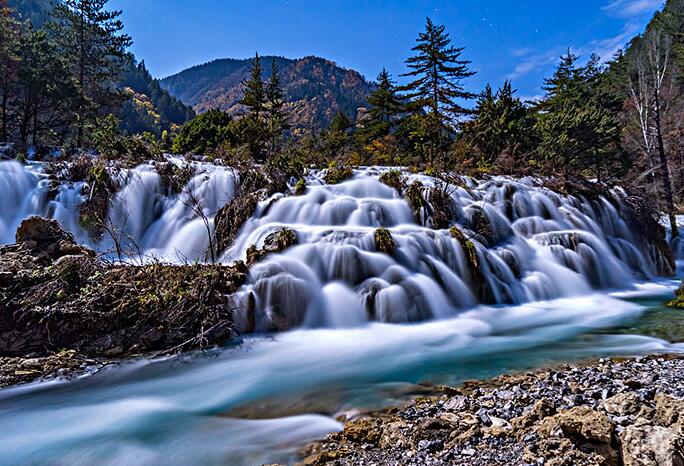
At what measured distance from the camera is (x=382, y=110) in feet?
105

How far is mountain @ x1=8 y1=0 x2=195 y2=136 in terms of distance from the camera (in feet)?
259

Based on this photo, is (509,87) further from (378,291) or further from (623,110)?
(378,291)

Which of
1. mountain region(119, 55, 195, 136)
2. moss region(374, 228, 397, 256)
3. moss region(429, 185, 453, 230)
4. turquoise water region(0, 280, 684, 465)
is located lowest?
turquoise water region(0, 280, 684, 465)

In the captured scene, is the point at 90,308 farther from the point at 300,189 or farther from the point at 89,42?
the point at 89,42

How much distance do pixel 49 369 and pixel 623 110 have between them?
3872cm

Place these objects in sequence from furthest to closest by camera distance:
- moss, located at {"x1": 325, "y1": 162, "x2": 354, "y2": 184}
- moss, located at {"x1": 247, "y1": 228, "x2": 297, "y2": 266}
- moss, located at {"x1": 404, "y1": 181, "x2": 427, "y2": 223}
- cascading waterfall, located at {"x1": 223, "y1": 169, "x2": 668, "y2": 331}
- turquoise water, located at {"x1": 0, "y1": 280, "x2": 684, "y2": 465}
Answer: moss, located at {"x1": 325, "y1": 162, "x2": 354, "y2": 184}, moss, located at {"x1": 404, "y1": 181, "x2": 427, "y2": 223}, moss, located at {"x1": 247, "y1": 228, "x2": 297, "y2": 266}, cascading waterfall, located at {"x1": 223, "y1": 169, "x2": 668, "y2": 331}, turquoise water, located at {"x1": 0, "y1": 280, "x2": 684, "y2": 465}

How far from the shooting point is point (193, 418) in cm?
418

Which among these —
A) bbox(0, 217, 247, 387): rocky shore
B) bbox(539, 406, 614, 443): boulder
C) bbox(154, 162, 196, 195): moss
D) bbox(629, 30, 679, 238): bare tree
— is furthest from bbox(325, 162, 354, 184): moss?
bbox(629, 30, 679, 238): bare tree

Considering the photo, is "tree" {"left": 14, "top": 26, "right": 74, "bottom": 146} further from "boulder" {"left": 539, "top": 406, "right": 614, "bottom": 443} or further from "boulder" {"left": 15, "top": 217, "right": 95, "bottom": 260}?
"boulder" {"left": 539, "top": 406, "right": 614, "bottom": 443}

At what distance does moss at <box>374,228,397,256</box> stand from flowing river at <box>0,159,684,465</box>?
117mm

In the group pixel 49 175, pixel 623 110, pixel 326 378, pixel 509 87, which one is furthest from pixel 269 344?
pixel 623 110

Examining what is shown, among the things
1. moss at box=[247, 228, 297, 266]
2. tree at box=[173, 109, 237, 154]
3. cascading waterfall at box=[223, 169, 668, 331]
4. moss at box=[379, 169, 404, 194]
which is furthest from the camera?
tree at box=[173, 109, 237, 154]

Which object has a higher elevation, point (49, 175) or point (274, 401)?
point (49, 175)

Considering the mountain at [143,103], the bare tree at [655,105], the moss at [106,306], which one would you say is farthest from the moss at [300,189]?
the mountain at [143,103]
